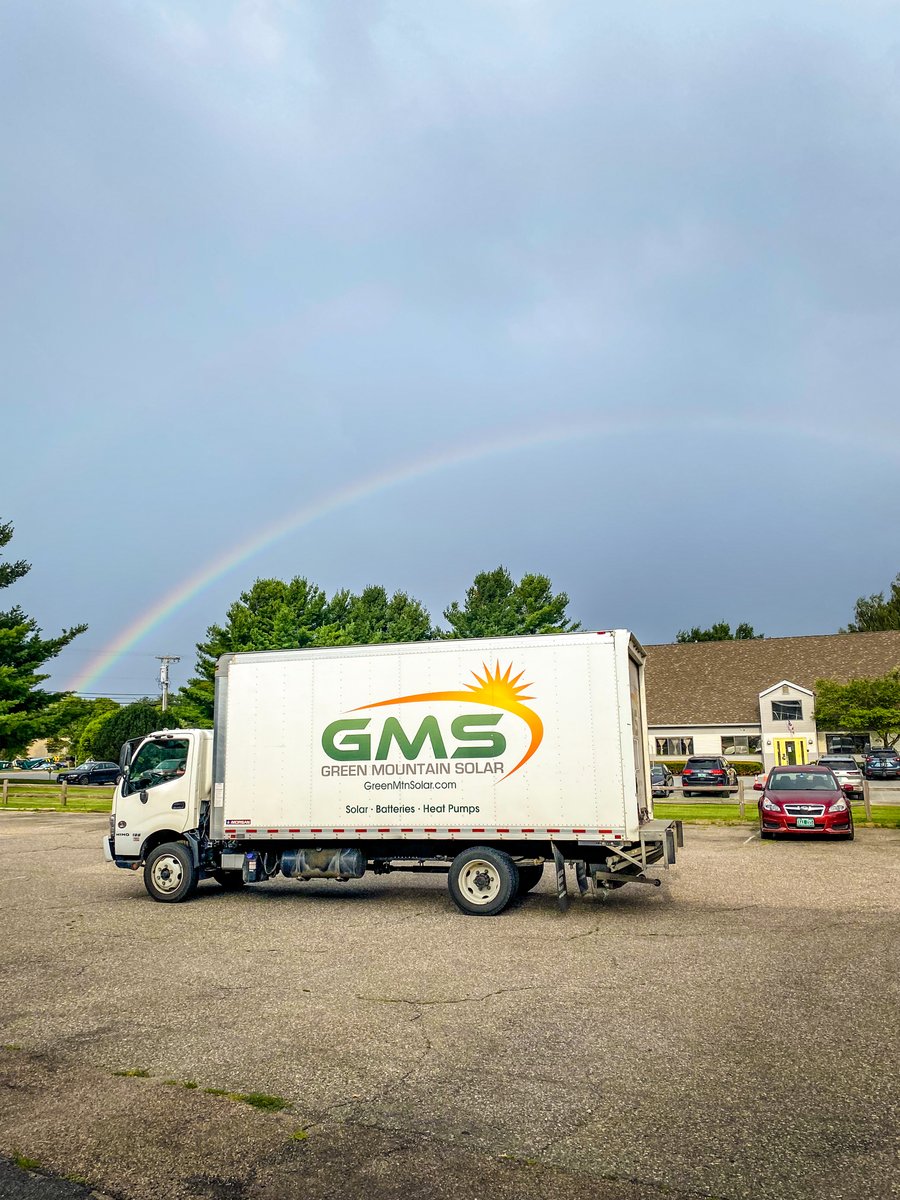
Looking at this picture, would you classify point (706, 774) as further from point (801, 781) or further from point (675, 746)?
point (675, 746)

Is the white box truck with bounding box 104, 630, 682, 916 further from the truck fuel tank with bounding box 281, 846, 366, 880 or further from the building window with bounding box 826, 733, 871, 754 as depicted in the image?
the building window with bounding box 826, 733, 871, 754

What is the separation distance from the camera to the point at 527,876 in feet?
43.3

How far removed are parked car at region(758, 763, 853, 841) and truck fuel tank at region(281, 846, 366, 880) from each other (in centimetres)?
1182

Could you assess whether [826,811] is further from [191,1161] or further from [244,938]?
[191,1161]

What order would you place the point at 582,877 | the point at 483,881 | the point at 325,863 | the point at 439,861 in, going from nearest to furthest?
1. the point at 483,881
2. the point at 439,861
3. the point at 325,863
4. the point at 582,877

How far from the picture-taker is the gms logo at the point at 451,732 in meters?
12.2

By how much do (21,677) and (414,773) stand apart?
1567 inches

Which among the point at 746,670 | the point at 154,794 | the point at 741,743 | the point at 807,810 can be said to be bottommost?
the point at 807,810

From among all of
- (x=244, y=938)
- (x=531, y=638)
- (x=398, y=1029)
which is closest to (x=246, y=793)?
(x=244, y=938)

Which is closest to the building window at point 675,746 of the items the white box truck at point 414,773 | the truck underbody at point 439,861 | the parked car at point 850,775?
the parked car at point 850,775

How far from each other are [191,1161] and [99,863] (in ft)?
48.7

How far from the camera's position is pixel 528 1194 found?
432cm

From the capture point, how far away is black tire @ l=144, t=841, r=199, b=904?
13375 mm

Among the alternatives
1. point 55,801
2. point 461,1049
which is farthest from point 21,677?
point 461,1049
